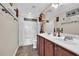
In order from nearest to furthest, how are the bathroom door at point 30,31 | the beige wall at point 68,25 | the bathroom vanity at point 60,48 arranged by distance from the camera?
1. the bathroom vanity at point 60,48
2. the beige wall at point 68,25
3. the bathroom door at point 30,31

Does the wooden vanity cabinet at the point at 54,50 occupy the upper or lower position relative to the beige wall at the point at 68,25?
lower

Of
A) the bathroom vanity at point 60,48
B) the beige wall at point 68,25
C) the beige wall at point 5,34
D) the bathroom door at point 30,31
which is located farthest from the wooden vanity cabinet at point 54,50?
the bathroom door at point 30,31

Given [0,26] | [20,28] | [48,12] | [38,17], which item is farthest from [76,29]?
[20,28]

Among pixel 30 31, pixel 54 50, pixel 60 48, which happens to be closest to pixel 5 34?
pixel 54 50

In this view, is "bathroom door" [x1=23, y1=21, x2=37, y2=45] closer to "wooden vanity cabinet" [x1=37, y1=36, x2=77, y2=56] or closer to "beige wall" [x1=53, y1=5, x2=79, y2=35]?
"wooden vanity cabinet" [x1=37, y1=36, x2=77, y2=56]

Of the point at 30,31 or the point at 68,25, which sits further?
the point at 30,31

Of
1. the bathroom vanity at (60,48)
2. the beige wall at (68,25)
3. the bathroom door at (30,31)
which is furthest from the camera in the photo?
the bathroom door at (30,31)

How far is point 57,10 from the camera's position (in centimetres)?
189

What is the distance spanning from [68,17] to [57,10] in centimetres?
26

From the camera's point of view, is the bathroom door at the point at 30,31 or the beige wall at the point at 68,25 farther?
the bathroom door at the point at 30,31

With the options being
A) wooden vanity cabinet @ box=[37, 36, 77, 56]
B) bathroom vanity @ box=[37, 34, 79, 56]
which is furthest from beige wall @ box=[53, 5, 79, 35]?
wooden vanity cabinet @ box=[37, 36, 77, 56]

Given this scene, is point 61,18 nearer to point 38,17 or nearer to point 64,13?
point 64,13

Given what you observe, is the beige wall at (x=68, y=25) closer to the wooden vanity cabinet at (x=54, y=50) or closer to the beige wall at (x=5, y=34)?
the wooden vanity cabinet at (x=54, y=50)

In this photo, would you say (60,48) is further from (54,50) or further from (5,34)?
(5,34)
